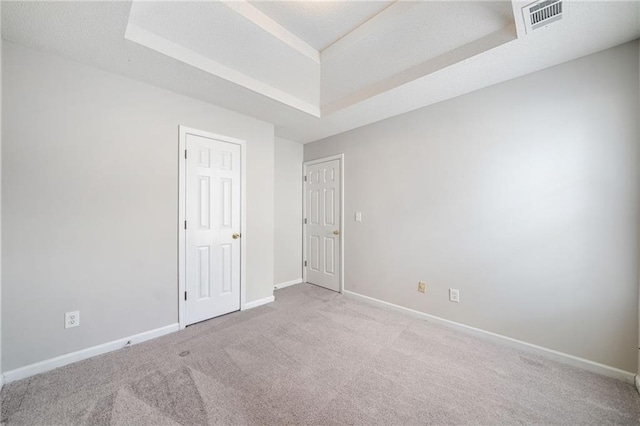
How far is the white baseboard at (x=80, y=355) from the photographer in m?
1.72

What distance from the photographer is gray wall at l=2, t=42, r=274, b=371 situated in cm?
174

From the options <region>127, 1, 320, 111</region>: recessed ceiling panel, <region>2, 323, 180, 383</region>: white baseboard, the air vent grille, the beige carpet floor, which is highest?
<region>127, 1, 320, 111</region>: recessed ceiling panel

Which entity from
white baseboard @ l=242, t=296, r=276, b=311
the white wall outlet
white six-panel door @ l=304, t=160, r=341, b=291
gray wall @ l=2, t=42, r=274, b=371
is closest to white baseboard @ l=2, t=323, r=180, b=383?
gray wall @ l=2, t=42, r=274, b=371

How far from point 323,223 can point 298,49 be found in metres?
2.33

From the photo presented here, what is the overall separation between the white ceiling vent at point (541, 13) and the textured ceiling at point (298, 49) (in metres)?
0.04

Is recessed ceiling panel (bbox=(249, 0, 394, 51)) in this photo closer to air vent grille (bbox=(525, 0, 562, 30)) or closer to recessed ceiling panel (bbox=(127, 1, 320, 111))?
recessed ceiling panel (bbox=(127, 1, 320, 111))

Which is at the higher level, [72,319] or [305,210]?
[305,210]

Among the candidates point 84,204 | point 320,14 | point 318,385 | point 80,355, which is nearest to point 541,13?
point 320,14

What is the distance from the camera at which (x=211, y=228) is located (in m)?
2.73

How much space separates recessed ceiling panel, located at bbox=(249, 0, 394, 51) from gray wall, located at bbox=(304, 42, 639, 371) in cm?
119

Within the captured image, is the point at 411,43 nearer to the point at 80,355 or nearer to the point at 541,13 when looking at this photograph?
the point at 541,13

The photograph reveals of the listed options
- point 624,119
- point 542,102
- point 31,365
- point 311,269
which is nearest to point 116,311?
point 31,365

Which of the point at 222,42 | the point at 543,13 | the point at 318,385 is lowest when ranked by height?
the point at 318,385

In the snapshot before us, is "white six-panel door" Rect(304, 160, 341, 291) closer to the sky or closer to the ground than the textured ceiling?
closer to the ground
